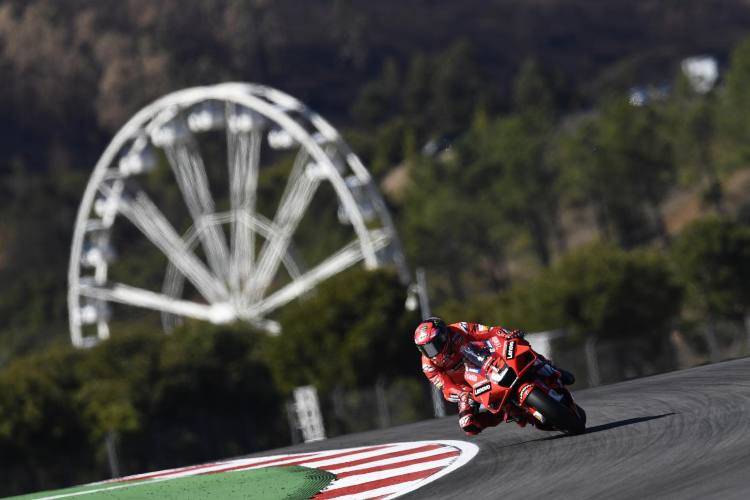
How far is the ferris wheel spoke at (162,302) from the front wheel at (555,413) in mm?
35130

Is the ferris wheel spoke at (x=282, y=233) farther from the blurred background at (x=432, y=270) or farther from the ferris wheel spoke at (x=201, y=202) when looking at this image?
the blurred background at (x=432, y=270)

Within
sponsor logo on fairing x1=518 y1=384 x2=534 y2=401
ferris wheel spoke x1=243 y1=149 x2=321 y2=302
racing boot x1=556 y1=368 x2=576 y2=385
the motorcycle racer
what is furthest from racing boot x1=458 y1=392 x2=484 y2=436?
ferris wheel spoke x1=243 y1=149 x2=321 y2=302

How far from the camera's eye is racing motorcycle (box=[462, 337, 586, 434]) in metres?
13.2

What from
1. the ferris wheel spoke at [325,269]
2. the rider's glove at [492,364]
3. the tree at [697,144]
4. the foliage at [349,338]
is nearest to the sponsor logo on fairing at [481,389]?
the rider's glove at [492,364]

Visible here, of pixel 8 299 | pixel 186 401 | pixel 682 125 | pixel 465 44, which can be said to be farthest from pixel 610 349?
pixel 465 44

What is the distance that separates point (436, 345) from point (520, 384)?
84cm

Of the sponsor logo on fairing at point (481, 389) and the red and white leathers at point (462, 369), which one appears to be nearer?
the sponsor logo on fairing at point (481, 389)

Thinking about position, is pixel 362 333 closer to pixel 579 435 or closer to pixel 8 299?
pixel 579 435

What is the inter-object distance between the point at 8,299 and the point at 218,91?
8013cm

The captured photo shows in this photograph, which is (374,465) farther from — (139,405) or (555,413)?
(139,405)

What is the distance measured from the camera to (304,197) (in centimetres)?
4988

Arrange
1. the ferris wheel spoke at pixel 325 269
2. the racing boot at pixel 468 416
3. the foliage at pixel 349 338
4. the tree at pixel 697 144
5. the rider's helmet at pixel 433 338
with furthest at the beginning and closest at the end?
1. the tree at pixel 697 144
2. the ferris wheel spoke at pixel 325 269
3. the foliage at pixel 349 338
4. the racing boot at pixel 468 416
5. the rider's helmet at pixel 433 338

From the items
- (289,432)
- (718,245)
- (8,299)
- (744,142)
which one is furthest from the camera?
(8,299)

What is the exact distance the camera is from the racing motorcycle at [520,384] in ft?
43.4
